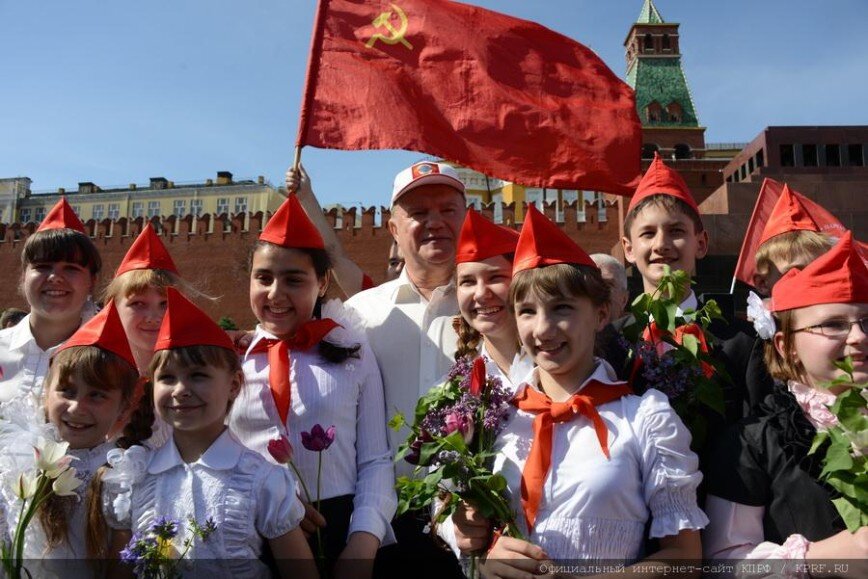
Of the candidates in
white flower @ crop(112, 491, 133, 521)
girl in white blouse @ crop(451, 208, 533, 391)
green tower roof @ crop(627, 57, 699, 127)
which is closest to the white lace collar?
white flower @ crop(112, 491, 133, 521)

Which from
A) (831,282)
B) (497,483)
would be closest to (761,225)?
(831,282)

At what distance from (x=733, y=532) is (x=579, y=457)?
39 cm

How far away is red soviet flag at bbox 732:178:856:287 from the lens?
127 inches

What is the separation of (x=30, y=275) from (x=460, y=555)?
6.10ft

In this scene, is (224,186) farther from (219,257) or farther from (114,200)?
(219,257)

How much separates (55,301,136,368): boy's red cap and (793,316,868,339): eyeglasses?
1.85 meters

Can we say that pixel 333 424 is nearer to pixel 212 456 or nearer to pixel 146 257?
pixel 212 456

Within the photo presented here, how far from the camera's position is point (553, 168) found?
3.33 meters

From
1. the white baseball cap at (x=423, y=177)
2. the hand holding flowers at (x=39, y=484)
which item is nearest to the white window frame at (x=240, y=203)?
the white baseball cap at (x=423, y=177)

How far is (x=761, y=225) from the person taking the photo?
11.7 feet

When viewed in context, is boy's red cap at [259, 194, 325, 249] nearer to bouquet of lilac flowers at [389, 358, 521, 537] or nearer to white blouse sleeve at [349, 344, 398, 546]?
white blouse sleeve at [349, 344, 398, 546]

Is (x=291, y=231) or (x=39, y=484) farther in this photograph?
(x=291, y=231)

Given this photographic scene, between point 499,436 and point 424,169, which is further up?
point 424,169

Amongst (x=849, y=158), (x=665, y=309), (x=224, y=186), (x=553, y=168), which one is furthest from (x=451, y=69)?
(x=224, y=186)
